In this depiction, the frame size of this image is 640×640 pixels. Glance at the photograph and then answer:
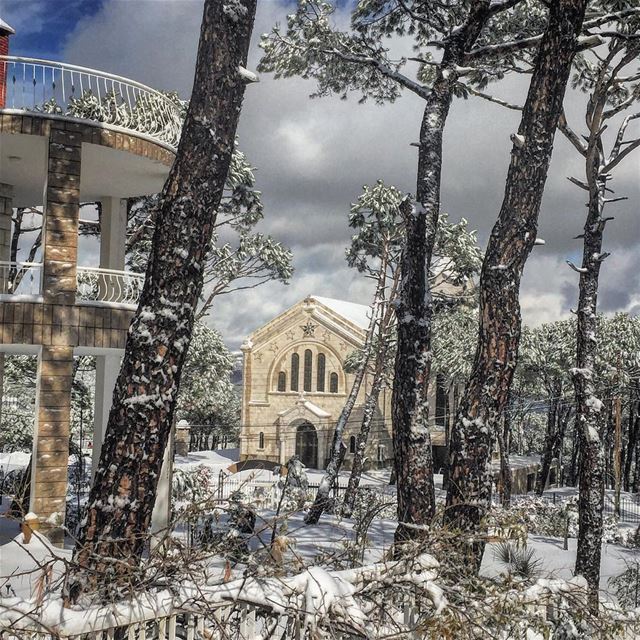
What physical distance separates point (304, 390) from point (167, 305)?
43127 millimetres

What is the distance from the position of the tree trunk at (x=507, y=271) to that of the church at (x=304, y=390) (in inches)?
1485

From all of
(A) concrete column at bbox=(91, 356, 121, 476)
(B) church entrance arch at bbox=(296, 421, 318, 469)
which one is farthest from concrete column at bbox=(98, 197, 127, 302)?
(B) church entrance arch at bbox=(296, 421, 318, 469)

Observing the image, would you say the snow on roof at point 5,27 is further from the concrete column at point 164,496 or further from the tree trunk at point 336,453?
the tree trunk at point 336,453

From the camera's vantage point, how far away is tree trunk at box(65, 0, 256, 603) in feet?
18.2

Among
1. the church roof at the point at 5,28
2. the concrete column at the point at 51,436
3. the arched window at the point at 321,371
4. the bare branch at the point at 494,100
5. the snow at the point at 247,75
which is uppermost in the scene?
the church roof at the point at 5,28

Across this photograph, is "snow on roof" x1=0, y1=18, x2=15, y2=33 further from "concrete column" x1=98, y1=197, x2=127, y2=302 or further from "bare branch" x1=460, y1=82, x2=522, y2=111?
"bare branch" x1=460, y1=82, x2=522, y2=111

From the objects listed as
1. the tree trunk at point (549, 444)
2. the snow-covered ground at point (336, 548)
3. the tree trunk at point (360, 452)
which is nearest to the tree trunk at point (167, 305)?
the snow-covered ground at point (336, 548)

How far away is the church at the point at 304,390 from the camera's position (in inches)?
1822

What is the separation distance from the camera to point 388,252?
2448 centimetres

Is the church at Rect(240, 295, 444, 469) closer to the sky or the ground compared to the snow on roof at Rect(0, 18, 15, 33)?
closer to the ground

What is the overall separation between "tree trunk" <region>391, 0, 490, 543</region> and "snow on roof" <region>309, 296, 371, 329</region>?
37.6m

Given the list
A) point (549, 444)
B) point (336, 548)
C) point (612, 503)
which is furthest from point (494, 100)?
point (549, 444)

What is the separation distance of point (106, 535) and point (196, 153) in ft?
9.72

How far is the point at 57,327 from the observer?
14.5 meters
